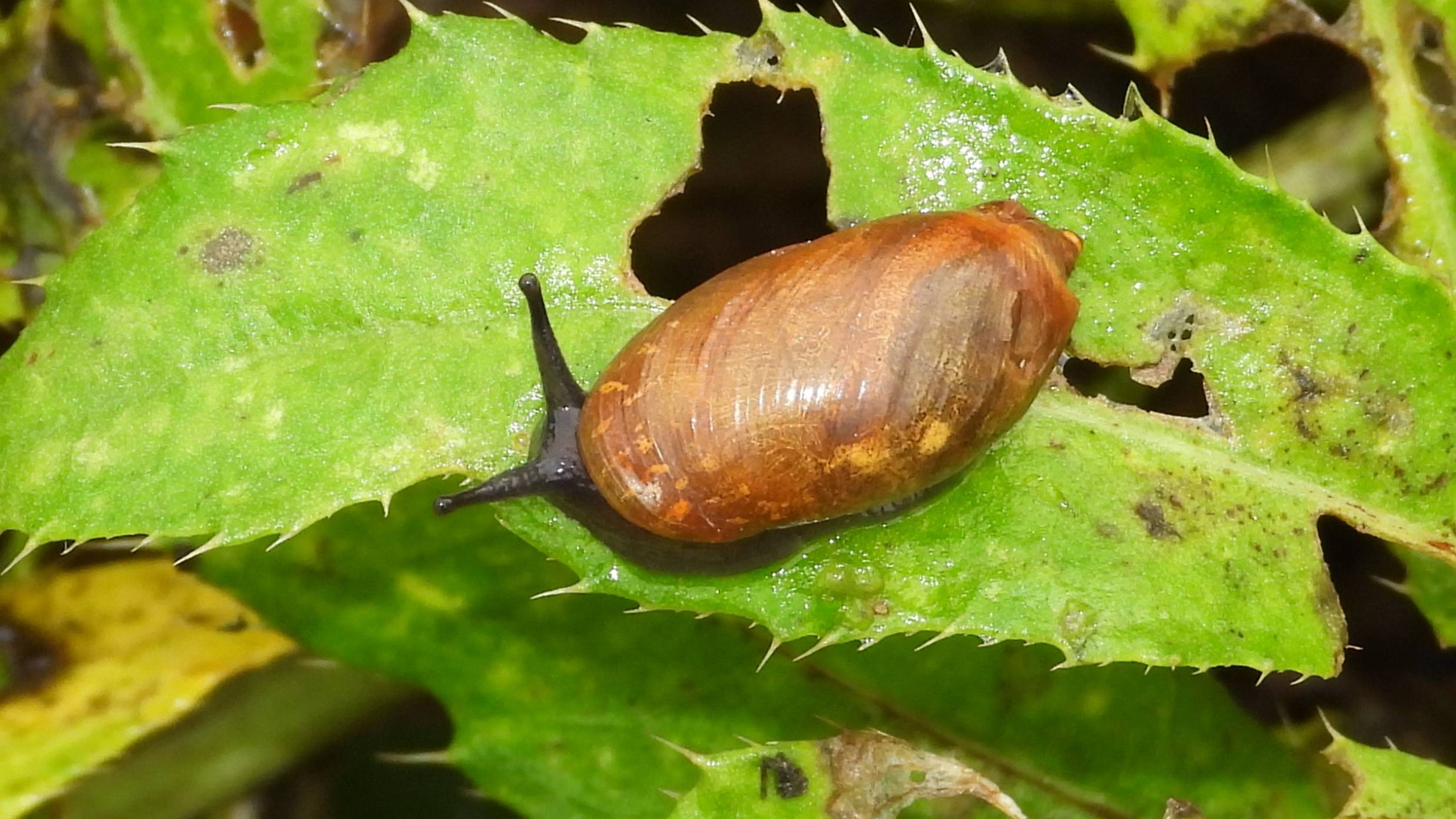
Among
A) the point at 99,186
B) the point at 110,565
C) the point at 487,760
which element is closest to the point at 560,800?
the point at 487,760

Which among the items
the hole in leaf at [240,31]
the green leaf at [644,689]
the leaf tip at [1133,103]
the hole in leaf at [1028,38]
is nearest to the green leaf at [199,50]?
the hole in leaf at [240,31]

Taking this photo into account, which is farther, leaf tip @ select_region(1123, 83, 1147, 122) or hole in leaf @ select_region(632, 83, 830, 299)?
hole in leaf @ select_region(632, 83, 830, 299)

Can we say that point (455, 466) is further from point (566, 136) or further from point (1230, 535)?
point (1230, 535)

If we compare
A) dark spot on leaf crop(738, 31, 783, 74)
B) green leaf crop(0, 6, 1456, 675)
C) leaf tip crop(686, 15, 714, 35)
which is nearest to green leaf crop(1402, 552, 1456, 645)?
green leaf crop(0, 6, 1456, 675)

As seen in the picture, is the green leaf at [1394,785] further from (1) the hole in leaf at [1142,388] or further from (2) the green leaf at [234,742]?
(2) the green leaf at [234,742]

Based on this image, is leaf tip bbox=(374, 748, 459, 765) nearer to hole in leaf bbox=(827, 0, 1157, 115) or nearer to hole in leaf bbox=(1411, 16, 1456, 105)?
hole in leaf bbox=(827, 0, 1157, 115)
